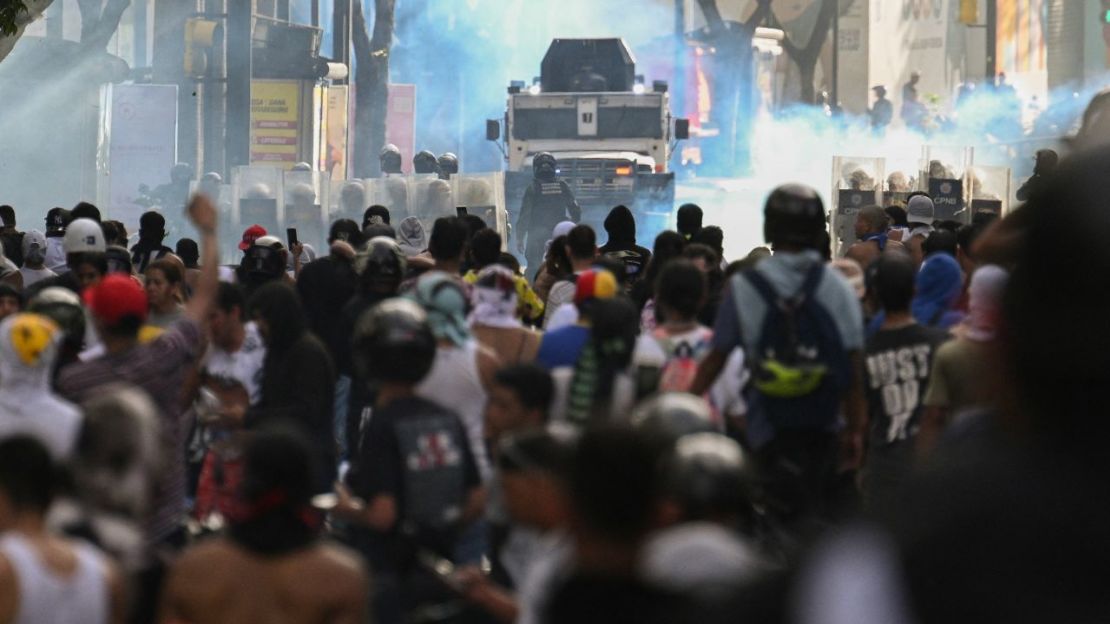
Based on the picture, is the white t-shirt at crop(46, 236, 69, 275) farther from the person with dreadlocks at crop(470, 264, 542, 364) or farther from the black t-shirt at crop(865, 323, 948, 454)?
the black t-shirt at crop(865, 323, 948, 454)

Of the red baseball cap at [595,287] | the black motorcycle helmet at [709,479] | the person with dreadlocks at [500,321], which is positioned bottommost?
the black motorcycle helmet at [709,479]

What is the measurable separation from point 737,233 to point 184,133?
18.7 meters

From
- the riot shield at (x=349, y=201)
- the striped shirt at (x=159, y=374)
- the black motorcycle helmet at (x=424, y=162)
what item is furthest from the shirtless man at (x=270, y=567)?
the black motorcycle helmet at (x=424, y=162)

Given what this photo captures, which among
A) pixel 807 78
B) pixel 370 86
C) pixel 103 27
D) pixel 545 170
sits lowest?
pixel 545 170

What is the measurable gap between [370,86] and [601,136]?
16.8 m

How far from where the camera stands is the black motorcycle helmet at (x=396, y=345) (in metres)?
5.65

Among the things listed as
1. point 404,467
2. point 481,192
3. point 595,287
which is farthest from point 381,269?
point 481,192

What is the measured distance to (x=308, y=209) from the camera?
26.5 m

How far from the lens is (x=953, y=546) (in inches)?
46.1

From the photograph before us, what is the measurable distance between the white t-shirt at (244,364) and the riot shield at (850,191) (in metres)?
12.7

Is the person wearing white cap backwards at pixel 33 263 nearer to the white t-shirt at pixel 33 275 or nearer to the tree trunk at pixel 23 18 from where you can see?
the white t-shirt at pixel 33 275

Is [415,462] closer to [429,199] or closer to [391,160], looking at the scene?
[429,199]

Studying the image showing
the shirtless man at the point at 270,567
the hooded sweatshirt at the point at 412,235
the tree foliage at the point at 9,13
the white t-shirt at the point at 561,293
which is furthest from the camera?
the tree foliage at the point at 9,13

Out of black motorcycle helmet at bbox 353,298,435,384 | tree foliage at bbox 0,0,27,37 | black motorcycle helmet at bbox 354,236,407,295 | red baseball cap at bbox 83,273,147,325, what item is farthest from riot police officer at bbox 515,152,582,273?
black motorcycle helmet at bbox 353,298,435,384
